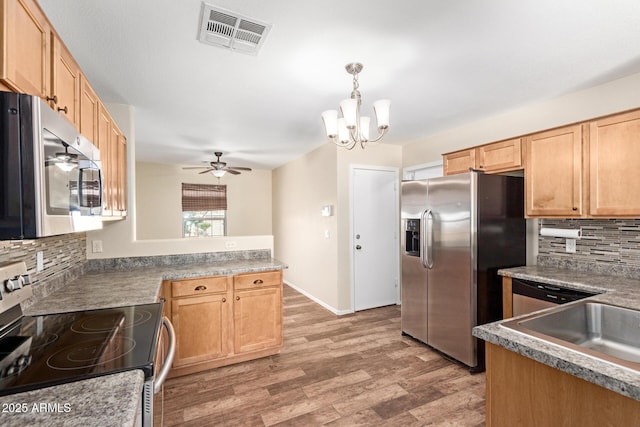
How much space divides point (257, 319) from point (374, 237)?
2.20 metres

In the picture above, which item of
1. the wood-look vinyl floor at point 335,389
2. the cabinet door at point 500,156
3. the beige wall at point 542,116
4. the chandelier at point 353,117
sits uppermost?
the beige wall at point 542,116

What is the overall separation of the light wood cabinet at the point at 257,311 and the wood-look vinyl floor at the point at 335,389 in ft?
0.66

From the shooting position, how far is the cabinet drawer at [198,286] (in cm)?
252

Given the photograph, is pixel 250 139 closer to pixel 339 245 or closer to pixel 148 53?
pixel 339 245

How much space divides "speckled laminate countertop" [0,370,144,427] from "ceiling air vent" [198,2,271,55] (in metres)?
1.68

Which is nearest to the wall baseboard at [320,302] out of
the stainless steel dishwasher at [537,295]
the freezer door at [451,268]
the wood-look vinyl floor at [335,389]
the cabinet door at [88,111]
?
the wood-look vinyl floor at [335,389]

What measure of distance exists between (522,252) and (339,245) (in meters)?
2.12

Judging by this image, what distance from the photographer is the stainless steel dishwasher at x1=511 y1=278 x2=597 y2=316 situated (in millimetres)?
2145

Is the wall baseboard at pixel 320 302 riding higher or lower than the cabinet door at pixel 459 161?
lower

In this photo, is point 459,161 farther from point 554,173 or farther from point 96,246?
point 96,246

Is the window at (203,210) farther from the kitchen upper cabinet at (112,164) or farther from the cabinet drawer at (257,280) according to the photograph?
the cabinet drawer at (257,280)

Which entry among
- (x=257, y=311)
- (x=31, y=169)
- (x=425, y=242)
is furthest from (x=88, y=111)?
(x=425, y=242)

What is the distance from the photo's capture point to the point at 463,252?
271cm

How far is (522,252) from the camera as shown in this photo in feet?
9.66
